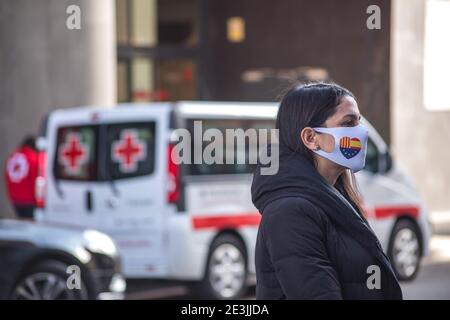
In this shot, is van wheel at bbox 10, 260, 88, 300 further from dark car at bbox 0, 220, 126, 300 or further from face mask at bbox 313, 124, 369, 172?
face mask at bbox 313, 124, 369, 172

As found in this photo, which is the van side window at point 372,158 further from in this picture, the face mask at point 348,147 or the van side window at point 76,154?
the face mask at point 348,147

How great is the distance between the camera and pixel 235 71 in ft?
65.4

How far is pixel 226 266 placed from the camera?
Result: 10.5 metres

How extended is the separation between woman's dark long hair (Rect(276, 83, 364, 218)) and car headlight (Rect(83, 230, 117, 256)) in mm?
5896

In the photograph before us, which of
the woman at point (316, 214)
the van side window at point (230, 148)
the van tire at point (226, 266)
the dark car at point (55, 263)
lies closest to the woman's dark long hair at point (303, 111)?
the woman at point (316, 214)

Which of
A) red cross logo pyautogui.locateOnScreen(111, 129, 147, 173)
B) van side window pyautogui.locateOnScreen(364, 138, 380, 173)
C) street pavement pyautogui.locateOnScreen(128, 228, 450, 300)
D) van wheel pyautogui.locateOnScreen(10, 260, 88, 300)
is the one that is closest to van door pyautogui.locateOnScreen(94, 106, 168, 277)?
red cross logo pyautogui.locateOnScreen(111, 129, 147, 173)

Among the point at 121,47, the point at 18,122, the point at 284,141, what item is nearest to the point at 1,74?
the point at 18,122

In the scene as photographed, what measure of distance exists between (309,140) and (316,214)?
269 millimetres

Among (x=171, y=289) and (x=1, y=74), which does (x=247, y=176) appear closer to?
(x=171, y=289)

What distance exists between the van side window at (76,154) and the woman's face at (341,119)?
24.8 ft

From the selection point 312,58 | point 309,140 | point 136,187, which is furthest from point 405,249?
point 309,140

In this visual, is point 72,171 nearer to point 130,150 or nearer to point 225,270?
point 130,150

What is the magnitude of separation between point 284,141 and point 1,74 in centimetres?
1269

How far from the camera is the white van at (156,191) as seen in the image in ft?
33.0
